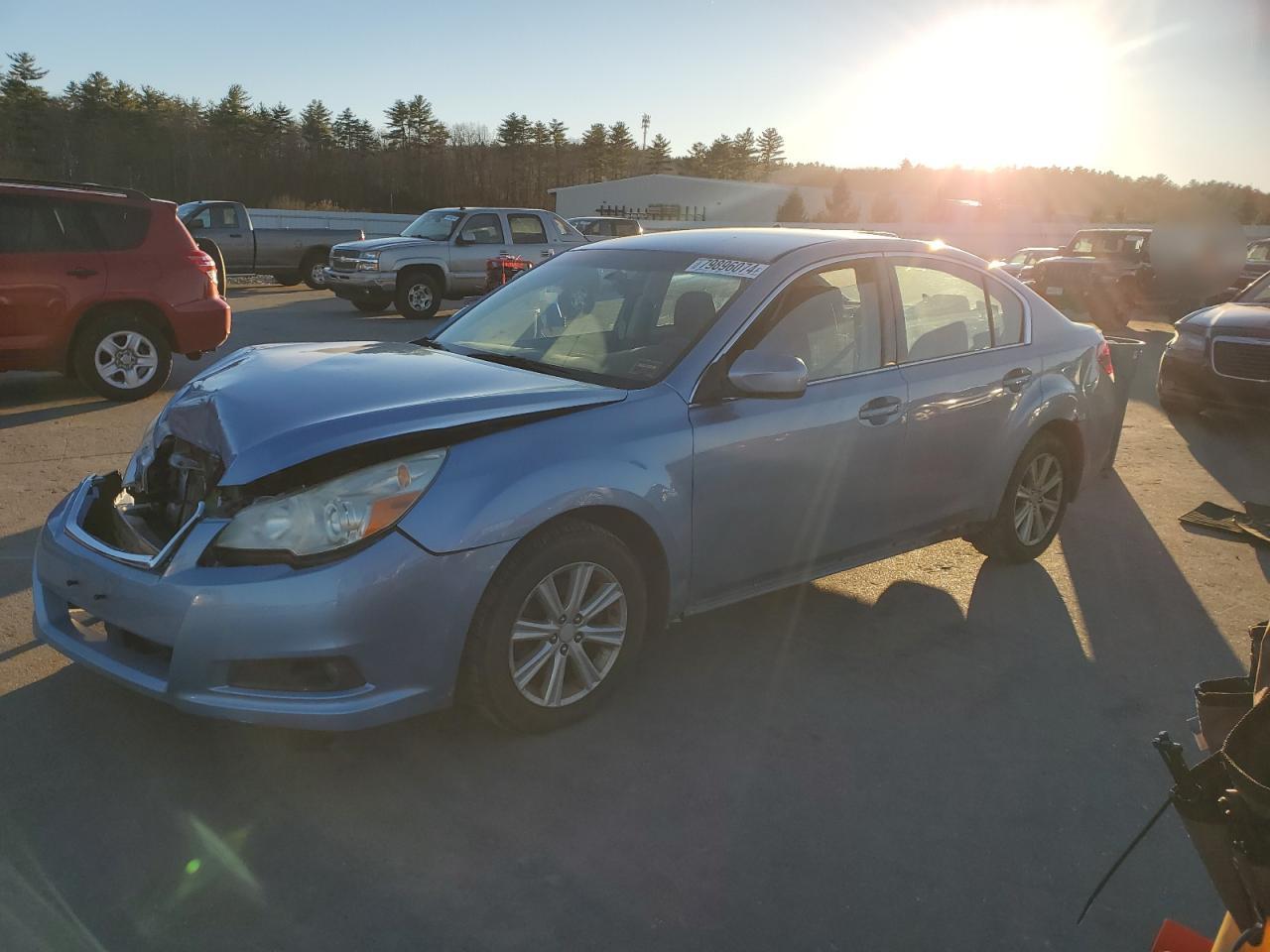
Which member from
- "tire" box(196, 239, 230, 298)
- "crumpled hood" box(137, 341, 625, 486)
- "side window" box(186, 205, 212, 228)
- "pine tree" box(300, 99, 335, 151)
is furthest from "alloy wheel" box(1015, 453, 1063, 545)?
"pine tree" box(300, 99, 335, 151)

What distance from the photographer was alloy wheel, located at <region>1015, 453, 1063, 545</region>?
5250 millimetres

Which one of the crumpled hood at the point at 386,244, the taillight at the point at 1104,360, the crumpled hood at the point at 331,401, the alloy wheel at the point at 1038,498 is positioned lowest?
the alloy wheel at the point at 1038,498

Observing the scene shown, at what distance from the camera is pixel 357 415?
10.5ft

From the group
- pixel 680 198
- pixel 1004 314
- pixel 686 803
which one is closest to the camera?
pixel 686 803

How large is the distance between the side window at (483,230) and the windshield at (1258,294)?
38.4 ft

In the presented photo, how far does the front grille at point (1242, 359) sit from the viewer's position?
904 centimetres

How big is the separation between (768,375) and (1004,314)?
2.07 metres

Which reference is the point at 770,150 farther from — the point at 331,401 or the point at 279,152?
the point at 331,401

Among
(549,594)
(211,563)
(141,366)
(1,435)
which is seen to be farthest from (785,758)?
(141,366)

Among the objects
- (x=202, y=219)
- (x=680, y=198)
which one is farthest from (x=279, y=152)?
(x=202, y=219)

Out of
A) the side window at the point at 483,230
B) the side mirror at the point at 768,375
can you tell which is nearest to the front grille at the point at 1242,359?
the side mirror at the point at 768,375

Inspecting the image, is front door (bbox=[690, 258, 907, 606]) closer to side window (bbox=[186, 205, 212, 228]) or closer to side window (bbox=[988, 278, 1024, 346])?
side window (bbox=[988, 278, 1024, 346])

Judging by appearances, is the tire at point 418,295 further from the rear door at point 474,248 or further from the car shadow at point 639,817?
the car shadow at point 639,817

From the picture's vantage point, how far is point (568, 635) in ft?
11.1
